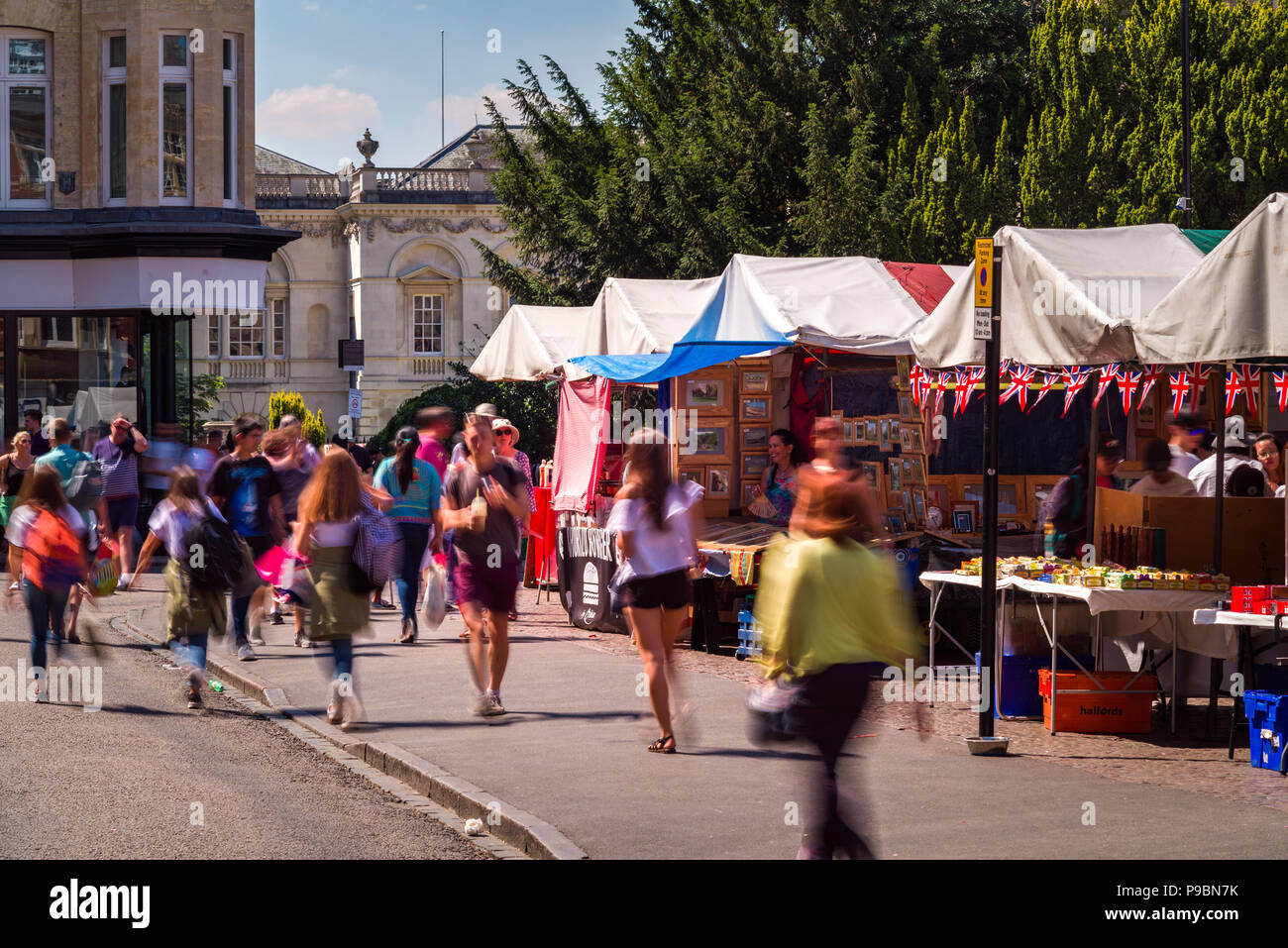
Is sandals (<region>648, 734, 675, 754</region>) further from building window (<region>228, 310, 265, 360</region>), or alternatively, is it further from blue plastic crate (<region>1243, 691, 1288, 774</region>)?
building window (<region>228, 310, 265, 360</region>)

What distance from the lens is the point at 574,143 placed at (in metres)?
31.9

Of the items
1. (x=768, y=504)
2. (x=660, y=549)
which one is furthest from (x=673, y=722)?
(x=768, y=504)

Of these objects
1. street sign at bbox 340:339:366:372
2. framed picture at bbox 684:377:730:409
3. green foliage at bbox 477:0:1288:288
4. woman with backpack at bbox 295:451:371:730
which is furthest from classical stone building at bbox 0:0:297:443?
woman with backpack at bbox 295:451:371:730

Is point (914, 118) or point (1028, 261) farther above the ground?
point (914, 118)

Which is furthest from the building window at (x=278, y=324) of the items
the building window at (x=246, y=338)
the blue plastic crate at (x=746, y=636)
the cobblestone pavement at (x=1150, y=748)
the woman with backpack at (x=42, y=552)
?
the cobblestone pavement at (x=1150, y=748)

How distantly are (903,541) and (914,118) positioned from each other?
51.6 feet

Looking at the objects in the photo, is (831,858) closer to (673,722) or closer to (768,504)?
(673,722)

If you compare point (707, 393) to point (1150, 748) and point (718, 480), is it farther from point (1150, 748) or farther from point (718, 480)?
point (1150, 748)

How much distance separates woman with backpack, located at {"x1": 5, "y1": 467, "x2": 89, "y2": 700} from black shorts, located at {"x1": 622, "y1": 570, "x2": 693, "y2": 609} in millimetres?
4985

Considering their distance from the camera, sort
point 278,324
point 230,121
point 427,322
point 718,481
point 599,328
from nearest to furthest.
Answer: point 718,481 → point 599,328 → point 230,121 → point 427,322 → point 278,324

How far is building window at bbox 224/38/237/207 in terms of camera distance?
27703mm

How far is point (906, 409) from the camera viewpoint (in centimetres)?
1622

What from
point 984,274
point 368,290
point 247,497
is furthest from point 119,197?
point 368,290

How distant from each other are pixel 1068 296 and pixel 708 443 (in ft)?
20.8
